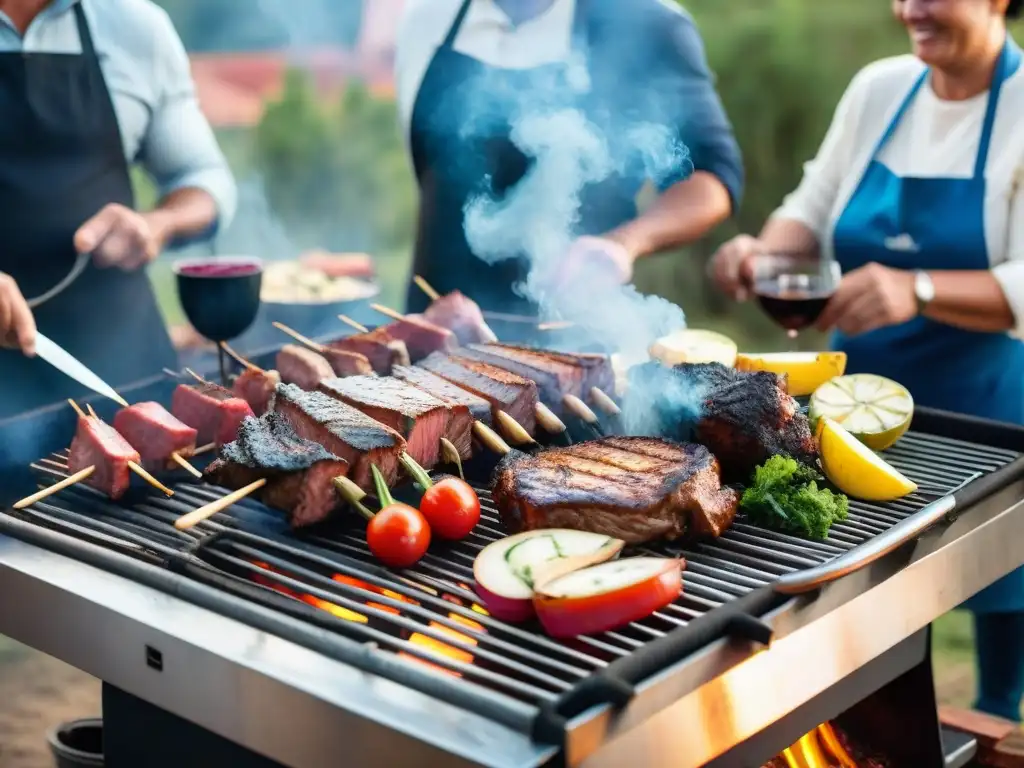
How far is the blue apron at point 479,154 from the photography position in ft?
14.7

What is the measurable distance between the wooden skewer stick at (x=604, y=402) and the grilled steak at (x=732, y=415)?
0.65 ft

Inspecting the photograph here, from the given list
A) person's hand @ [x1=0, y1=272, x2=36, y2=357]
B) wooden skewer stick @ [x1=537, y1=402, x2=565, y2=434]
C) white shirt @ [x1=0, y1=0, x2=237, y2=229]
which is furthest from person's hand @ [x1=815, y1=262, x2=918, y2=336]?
white shirt @ [x1=0, y1=0, x2=237, y2=229]

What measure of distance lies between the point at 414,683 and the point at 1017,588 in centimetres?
227

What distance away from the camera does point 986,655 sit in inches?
151

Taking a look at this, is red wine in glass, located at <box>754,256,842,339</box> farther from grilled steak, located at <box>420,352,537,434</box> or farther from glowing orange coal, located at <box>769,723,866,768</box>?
glowing orange coal, located at <box>769,723,866,768</box>

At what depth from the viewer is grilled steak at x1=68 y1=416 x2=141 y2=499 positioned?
2.65 m

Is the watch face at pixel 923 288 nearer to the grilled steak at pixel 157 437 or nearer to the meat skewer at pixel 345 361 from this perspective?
the meat skewer at pixel 345 361

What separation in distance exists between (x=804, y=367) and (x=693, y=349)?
0.35 metres

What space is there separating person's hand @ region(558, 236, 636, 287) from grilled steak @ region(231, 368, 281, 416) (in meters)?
1.08

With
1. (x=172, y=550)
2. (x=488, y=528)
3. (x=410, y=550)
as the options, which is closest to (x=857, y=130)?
(x=488, y=528)

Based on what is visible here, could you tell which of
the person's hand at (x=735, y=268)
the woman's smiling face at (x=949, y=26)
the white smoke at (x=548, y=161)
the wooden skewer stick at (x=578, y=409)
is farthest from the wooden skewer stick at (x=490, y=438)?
the woman's smiling face at (x=949, y=26)

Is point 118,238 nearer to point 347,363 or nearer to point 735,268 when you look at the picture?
point 347,363

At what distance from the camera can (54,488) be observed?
100 inches

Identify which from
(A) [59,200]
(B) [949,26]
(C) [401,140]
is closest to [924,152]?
(B) [949,26]
